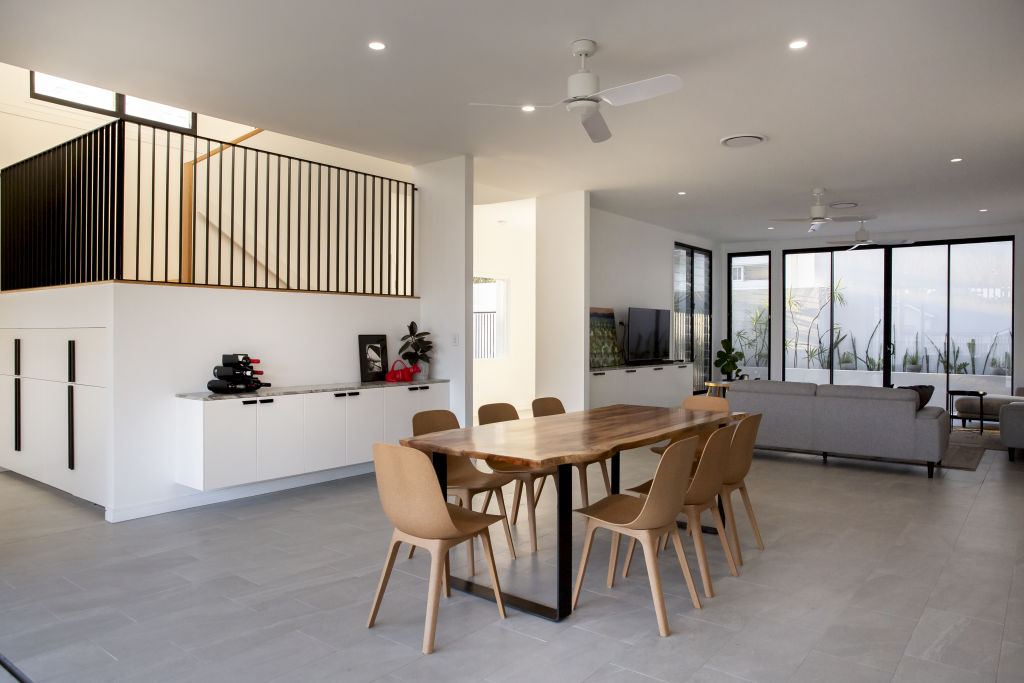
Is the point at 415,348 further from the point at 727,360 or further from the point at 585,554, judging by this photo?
the point at 727,360

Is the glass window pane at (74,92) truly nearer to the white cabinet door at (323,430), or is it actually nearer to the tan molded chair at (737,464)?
the white cabinet door at (323,430)

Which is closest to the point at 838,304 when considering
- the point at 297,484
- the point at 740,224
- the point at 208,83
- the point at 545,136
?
the point at 740,224

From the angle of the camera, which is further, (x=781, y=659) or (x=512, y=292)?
(x=512, y=292)

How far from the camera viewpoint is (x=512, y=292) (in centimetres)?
1077

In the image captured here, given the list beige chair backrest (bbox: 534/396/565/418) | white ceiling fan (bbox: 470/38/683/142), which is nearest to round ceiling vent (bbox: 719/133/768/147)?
white ceiling fan (bbox: 470/38/683/142)

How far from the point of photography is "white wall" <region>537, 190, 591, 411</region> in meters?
7.84

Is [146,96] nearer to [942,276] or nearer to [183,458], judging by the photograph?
[183,458]

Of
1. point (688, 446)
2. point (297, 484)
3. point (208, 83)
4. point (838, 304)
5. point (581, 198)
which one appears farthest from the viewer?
point (838, 304)

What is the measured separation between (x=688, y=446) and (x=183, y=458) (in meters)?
3.55

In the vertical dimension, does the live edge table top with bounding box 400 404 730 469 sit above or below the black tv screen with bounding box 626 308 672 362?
below

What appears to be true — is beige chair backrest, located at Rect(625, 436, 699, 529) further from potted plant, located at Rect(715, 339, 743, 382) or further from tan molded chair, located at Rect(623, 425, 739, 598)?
potted plant, located at Rect(715, 339, 743, 382)

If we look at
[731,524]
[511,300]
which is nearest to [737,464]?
[731,524]

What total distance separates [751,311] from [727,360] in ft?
3.88

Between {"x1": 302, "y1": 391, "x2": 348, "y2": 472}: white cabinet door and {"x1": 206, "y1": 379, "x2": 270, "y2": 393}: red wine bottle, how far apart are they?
1.23ft
